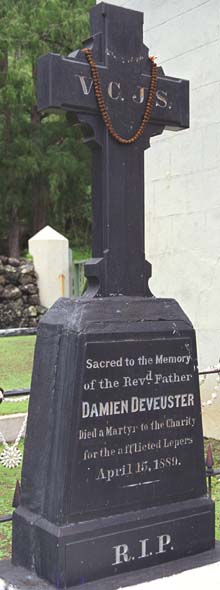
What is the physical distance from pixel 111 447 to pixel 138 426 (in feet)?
0.58

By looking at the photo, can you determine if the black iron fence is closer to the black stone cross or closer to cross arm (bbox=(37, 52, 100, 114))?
the black stone cross

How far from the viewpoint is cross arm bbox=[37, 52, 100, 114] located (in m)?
3.35

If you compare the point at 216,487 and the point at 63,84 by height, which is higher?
the point at 63,84

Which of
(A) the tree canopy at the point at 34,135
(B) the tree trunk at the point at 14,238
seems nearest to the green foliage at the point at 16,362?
(A) the tree canopy at the point at 34,135

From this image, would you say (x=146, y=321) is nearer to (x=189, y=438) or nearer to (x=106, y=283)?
(x=106, y=283)

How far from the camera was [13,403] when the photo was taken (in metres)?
8.27

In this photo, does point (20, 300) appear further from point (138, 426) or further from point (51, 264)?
point (138, 426)

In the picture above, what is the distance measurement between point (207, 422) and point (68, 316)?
13.0ft

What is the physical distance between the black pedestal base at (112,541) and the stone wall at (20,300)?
41.2 feet

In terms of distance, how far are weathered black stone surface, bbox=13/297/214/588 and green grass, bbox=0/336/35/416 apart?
4.09 metres

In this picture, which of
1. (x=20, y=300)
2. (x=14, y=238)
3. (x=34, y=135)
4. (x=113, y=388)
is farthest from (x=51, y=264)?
(x=113, y=388)

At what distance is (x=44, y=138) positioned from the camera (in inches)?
945

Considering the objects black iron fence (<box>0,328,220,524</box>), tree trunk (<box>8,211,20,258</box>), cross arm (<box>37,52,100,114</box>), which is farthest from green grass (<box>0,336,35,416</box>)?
tree trunk (<box>8,211,20,258</box>)

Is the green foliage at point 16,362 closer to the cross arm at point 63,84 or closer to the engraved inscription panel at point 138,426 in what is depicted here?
the engraved inscription panel at point 138,426
